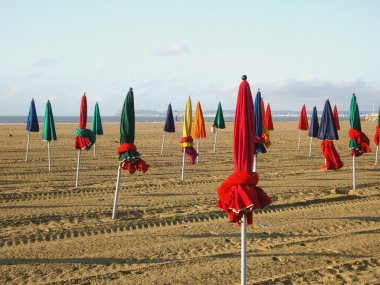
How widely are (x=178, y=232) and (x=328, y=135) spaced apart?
22.9 ft

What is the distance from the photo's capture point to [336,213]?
34.2ft

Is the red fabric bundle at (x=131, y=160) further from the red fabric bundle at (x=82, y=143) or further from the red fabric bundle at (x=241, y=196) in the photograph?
the red fabric bundle at (x=241, y=196)

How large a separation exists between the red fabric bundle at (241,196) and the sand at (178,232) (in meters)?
1.60

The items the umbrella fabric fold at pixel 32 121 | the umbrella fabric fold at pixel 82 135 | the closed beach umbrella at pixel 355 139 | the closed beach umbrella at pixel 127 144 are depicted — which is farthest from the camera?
the umbrella fabric fold at pixel 32 121

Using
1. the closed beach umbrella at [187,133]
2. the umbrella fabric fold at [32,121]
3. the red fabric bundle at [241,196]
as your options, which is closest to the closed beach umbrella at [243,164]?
the red fabric bundle at [241,196]

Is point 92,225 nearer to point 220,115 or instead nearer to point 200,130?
point 200,130

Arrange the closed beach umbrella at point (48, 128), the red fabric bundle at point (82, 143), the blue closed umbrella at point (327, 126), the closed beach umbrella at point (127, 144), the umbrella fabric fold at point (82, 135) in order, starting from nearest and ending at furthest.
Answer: the closed beach umbrella at point (127, 144) → the umbrella fabric fold at point (82, 135) → the red fabric bundle at point (82, 143) → the blue closed umbrella at point (327, 126) → the closed beach umbrella at point (48, 128)

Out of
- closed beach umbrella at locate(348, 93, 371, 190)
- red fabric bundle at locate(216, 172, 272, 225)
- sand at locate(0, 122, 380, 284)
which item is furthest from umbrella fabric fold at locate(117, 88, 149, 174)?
closed beach umbrella at locate(348, 93, 371, 190)

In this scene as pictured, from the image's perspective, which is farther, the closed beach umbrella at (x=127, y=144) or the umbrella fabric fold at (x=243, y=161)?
the closed beach umbrella at (x=127, y=144)

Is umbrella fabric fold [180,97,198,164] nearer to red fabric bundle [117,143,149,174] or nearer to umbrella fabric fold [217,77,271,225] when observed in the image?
red fabric bundle [117,143,149,174]

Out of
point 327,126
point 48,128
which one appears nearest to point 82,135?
point 48,128

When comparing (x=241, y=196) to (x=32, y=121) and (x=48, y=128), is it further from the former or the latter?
(x=32, y=121)

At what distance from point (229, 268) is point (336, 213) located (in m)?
4.50

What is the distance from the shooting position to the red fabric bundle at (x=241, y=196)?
512cm
